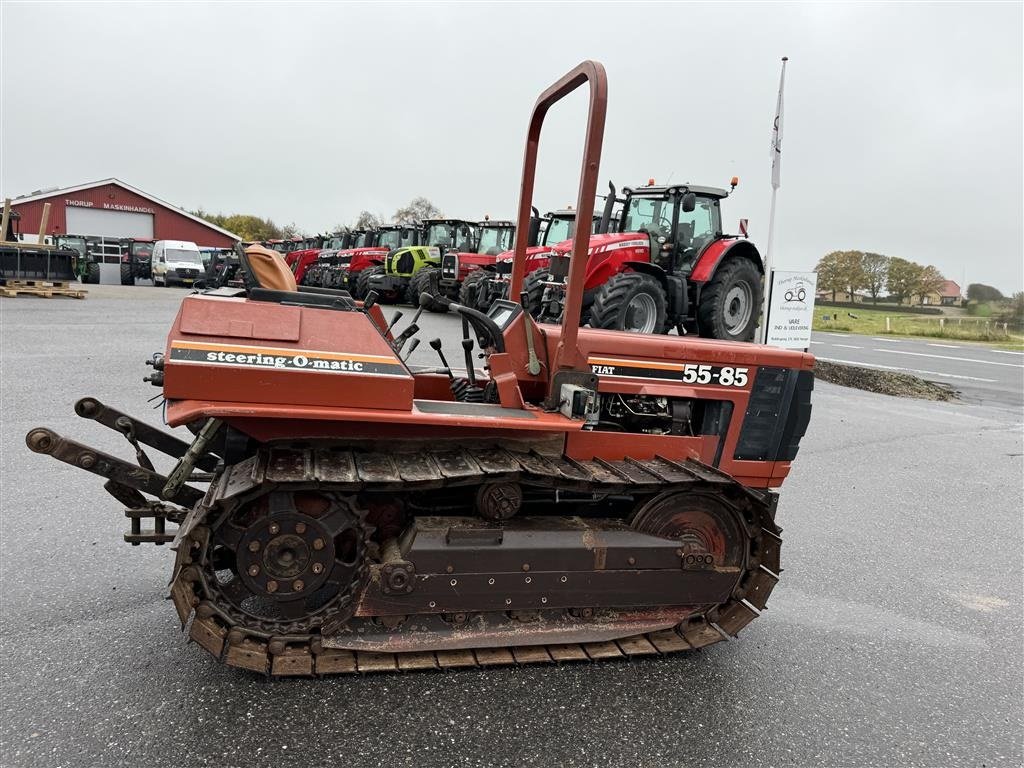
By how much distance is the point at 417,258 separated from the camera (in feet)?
62.1

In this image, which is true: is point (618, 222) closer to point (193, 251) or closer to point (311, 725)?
point (311, 725)

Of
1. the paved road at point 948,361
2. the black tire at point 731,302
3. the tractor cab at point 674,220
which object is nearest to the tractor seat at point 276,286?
the tractor cab at point 674,220

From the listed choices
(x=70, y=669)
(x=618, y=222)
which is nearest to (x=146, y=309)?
(x=618, y=222)

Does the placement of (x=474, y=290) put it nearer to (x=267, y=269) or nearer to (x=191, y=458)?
(x=267, y=269)

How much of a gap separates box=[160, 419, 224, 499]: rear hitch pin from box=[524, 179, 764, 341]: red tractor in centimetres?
703

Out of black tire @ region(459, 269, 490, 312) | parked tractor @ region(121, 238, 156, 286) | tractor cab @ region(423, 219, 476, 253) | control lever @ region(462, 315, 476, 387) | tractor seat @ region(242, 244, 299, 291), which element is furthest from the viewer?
parked tractor @ region(121, 238, 156, 286)

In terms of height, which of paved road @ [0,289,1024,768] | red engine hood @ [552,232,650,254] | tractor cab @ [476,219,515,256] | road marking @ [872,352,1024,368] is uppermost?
tractor cab @ [476,219,515,256]

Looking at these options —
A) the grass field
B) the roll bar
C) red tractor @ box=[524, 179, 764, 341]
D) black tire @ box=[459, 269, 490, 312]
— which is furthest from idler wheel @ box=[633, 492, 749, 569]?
the grass field

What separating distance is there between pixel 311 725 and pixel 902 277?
46.6 metres

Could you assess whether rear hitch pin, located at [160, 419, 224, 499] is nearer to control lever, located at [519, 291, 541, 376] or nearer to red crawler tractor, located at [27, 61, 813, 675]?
red crawler tractor, located at [27, 61, 813, 675]

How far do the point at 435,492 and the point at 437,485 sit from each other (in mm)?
339

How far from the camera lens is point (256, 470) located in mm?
2795

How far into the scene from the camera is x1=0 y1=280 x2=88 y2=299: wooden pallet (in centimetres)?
1838

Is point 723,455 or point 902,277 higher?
point 902,277
